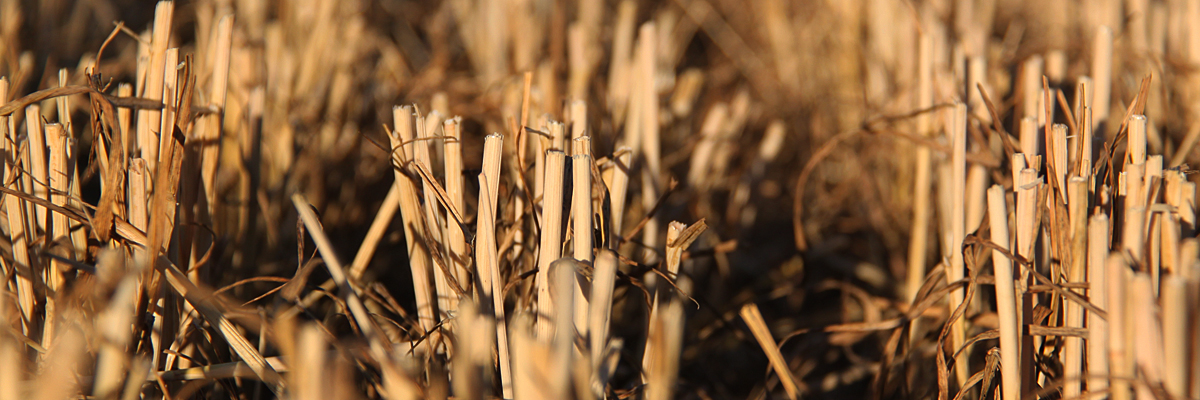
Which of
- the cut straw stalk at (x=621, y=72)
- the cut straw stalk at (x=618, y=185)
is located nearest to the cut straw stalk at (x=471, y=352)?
the cut straw stalk at (x=618, y=185)

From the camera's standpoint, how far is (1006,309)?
56 centimetres

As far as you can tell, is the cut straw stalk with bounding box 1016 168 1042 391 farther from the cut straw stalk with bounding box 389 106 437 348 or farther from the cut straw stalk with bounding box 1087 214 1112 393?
the cut straw stalk with bounding box 389 106 437 348

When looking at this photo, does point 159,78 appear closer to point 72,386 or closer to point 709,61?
point 72,386

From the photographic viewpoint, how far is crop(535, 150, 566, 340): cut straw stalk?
53 centimetres

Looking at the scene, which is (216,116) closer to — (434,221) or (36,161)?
(36,161)

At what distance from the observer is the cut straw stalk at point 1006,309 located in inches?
22.2

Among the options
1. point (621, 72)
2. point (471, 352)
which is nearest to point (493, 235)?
point (471, 352)

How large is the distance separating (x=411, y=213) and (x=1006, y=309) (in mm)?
494

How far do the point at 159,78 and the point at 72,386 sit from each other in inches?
10.4

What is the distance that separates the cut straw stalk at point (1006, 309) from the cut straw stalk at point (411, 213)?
455 millimetres

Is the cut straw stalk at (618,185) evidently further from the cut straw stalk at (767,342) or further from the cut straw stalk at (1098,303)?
the cut straw stalk at (1098,303)

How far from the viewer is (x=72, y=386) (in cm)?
53

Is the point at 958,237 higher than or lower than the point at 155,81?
lower

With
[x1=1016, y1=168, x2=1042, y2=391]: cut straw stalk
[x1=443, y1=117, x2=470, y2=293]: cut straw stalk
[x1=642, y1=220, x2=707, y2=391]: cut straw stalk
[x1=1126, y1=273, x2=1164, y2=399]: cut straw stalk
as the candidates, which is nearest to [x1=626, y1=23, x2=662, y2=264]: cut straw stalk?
[x1=642, y1=220, x2=707, y2=391]: cut straw stalk
